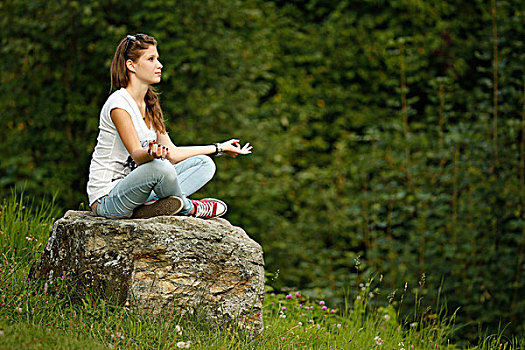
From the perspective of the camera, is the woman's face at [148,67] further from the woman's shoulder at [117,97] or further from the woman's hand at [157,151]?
the woman's hand at [157,151]

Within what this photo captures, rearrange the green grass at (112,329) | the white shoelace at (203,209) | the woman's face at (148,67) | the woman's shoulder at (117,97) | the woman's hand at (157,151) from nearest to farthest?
the green grass at (112,329), the woman's hand at (157,151), the woman's shoulder at (117,97), the woman's face at (148,67), the white shoelace at (203,209)

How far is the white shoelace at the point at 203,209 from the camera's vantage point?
3770mm

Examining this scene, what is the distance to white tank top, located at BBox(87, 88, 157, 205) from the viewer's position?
3.56 meters

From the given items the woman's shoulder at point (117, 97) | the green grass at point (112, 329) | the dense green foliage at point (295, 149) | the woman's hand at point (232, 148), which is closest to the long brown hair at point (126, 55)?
the woman's shoulder at point (117, 97)

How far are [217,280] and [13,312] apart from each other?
100 centimetres

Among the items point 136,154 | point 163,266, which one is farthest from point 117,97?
point 163,266

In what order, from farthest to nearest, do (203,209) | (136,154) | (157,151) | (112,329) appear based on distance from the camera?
1. (203,209)
2. (136,154)
3. (157,151)
4. (112,329)

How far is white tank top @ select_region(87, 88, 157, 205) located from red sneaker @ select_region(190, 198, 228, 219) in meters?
0.47

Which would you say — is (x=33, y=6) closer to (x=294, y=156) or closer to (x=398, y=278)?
(x=294, y=156)

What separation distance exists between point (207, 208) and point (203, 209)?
0.03 meters

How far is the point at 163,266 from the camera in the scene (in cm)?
327

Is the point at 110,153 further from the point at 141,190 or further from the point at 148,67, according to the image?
the point at 148,67

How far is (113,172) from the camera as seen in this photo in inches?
141

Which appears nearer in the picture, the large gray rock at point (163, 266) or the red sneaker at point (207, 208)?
the large gray rock at point (163, 266)
